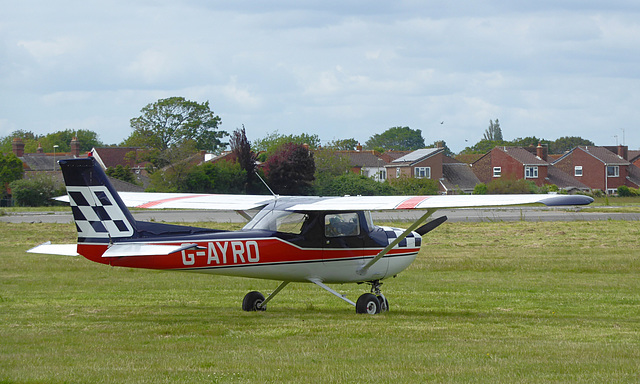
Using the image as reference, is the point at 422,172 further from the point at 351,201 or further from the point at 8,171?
the point at 351,201

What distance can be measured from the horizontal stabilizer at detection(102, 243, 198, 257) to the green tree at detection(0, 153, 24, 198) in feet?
211

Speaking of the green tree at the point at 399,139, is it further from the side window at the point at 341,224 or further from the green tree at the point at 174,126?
the side window at the point at 341,224

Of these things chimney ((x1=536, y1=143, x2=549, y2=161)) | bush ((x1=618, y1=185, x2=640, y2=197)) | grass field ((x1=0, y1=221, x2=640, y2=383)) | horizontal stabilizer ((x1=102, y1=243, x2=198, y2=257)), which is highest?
chimney ((x1=536, y1=143, x2=549, y2=161))

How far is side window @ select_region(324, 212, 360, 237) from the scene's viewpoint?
11.2m

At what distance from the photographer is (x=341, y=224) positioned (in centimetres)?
1133

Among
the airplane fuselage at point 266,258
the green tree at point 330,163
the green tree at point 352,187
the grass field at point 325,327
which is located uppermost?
the green tree at point 330,163

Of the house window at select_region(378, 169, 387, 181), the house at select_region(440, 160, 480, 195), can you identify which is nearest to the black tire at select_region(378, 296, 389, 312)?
the house at select_region(440, 160, 480, 195)

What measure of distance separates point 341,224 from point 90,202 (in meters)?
3.61

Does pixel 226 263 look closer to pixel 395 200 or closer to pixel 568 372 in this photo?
pixel 395 200

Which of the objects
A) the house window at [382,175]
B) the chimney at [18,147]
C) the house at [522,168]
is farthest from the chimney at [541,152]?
the chimney at [18,147]

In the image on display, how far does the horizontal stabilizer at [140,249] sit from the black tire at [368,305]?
281 centimetres

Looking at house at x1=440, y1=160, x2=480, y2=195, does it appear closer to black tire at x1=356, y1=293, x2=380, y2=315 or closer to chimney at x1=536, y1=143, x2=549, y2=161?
chimney at x1=536, y1=143, x2=549, y2=161

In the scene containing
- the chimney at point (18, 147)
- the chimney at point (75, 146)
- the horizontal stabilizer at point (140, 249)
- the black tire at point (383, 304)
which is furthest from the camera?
the chimney at point (75, 146)

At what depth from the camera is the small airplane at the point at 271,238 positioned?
9.91m
